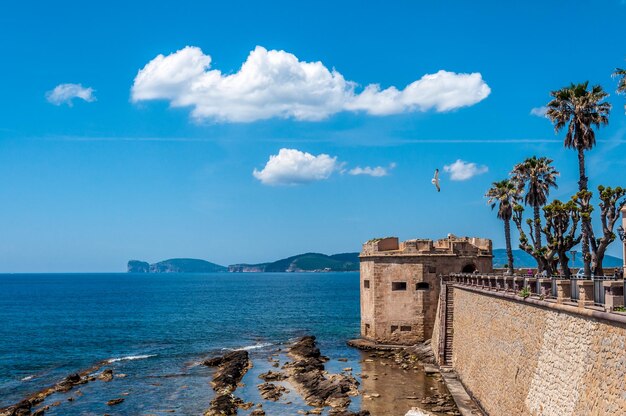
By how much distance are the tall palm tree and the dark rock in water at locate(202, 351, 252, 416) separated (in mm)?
21082

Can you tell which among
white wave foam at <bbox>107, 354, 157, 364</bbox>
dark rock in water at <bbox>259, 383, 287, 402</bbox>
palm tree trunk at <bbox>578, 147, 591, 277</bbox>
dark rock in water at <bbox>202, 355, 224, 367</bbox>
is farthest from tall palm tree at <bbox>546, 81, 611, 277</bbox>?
white wave foam at <bbox>107, 354, 157, 364</bbox>

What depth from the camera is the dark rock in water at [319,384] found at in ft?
105

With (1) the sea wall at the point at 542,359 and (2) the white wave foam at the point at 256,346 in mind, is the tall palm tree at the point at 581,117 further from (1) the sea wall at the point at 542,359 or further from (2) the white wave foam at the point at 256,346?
(2) the white wave foam at the point at 256,346

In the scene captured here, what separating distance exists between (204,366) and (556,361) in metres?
32.1

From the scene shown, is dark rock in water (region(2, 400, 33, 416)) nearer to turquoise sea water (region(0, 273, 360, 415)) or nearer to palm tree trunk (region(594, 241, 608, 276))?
turquoise sea water (region(0, 273, 360, 415))

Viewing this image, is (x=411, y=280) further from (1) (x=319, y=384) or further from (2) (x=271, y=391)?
(2) (x=271, y=391)

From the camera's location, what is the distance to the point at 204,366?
4478 centimetres

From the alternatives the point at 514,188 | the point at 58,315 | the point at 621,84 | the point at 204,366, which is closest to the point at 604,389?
the point at 621,84

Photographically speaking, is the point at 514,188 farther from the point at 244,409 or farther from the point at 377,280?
the point at 244,409

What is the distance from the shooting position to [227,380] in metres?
37.8

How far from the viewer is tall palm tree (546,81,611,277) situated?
3209 centimetres

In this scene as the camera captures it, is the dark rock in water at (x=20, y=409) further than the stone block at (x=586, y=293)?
Yes

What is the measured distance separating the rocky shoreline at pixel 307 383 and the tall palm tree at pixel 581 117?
44.6ft

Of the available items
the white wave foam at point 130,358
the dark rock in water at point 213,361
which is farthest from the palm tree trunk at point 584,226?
the white wave foam at point 130,358
